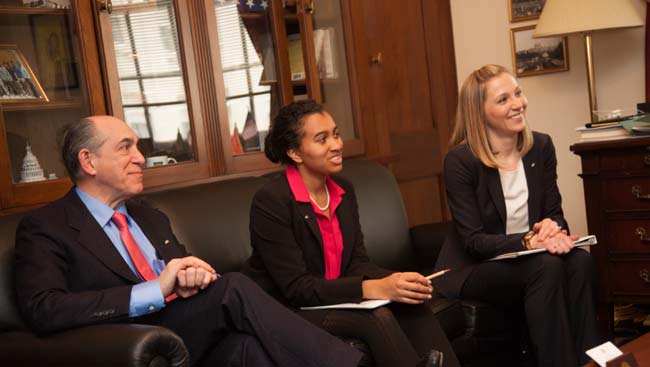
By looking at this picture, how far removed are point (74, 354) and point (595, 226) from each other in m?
2.26

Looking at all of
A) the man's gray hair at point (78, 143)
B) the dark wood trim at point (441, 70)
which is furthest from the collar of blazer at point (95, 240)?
the dark wood trim at point (441, 70)

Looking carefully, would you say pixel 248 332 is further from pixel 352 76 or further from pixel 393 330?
pixel 352 76

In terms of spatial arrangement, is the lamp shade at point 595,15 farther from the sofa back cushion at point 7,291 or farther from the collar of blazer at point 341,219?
the sofa back cushion at point 7,291

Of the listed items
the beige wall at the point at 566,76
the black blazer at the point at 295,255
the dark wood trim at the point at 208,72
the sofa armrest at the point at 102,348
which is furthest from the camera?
the beige wall at the point at 566,76

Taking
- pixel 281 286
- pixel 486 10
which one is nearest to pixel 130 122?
pixel 281 286

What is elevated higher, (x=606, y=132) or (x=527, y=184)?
(x=606, y=132)

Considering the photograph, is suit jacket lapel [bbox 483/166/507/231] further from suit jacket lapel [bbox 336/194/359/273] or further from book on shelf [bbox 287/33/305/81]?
book on shelf [bbox 287/33/305/81]

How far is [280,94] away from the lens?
11.8 feet

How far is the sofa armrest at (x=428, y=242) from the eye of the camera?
3.39 m

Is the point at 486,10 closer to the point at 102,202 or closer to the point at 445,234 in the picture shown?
the point at 445,234

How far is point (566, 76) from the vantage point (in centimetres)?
447

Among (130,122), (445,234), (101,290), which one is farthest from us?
(445,234)

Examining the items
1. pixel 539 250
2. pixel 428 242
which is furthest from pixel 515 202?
pixel 428 242

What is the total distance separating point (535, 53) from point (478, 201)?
5.32 feet
